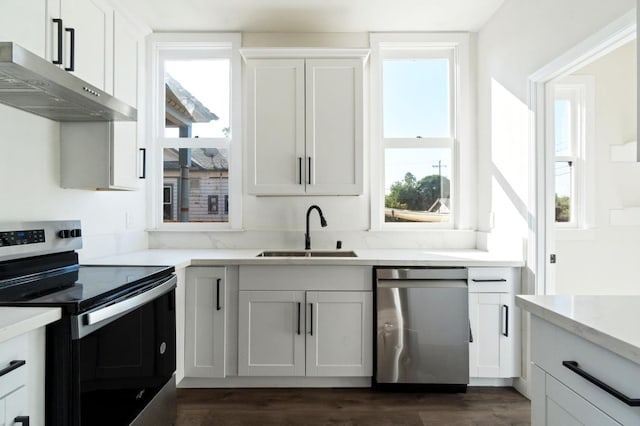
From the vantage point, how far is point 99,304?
4.43 feet

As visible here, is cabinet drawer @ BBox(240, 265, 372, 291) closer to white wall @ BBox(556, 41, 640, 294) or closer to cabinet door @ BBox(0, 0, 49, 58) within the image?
cabinet door @ BBox(0, 0, 49, 58)

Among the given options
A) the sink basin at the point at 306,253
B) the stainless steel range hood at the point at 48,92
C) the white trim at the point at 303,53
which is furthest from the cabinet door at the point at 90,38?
the sink basin at the point at 306,253

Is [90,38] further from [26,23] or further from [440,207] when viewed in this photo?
[440,207]

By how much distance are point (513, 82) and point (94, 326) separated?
2.75 meters

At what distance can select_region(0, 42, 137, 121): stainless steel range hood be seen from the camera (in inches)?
49.7

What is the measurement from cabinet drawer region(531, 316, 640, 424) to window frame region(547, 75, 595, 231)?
2.27 m

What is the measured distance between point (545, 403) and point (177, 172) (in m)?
2.88

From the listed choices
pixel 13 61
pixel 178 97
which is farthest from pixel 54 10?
pixel 178 97

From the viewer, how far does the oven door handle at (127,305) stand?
1283 mm

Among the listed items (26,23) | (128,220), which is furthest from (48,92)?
(128,220)

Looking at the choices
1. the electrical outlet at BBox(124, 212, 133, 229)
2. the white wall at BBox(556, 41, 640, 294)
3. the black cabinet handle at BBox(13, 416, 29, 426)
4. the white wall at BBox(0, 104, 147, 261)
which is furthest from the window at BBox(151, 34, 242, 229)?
the white wall at BBox(556, 41, 640, 294)

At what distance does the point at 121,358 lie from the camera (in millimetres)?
1510

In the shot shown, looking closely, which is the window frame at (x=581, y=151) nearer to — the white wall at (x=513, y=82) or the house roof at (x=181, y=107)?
the white wall at (x=513, y=82)

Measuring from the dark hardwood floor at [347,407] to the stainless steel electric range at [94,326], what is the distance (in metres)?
0.35
